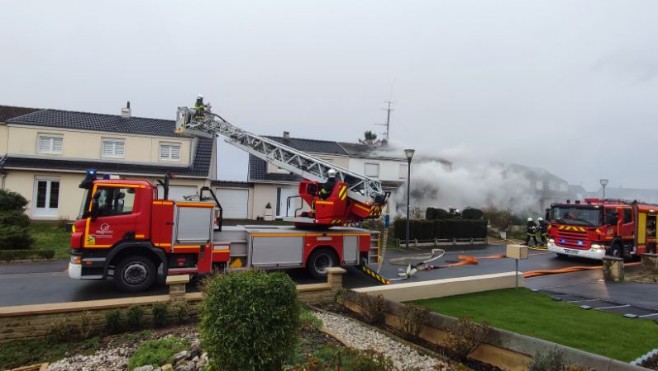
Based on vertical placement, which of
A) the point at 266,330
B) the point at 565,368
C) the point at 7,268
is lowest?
the point at 7,268

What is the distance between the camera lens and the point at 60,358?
5.74 meters

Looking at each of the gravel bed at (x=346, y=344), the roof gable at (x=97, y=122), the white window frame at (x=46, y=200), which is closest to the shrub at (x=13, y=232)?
the white window frame at (x=46, y=200)

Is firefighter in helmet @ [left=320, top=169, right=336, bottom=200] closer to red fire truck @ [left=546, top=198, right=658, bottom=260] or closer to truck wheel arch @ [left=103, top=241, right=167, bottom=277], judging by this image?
truck wheel arch @ [left=103, top=241, right=167, bottom=277]

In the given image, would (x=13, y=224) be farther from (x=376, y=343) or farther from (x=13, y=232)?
(x=376, y=343)

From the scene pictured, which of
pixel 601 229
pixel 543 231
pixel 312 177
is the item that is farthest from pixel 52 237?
pixel 543 231

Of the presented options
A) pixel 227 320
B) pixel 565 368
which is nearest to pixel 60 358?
pixel 227 320

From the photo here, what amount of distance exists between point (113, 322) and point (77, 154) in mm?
22352

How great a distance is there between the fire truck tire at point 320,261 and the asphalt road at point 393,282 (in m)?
0.31

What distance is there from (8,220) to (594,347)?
1881 centimetres

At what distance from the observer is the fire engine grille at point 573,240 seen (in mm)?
16781

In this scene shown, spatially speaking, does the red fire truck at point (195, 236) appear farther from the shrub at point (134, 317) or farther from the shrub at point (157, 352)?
the shrub at point (157, 352)

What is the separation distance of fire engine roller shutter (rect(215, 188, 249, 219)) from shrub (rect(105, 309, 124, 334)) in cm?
2179

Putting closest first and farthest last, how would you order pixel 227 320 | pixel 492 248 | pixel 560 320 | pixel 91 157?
pixel 227 320 < pixel 560 320 < pixel 492 248 < pixel 91 157

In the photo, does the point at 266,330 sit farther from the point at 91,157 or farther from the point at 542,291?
the point at 91,157
